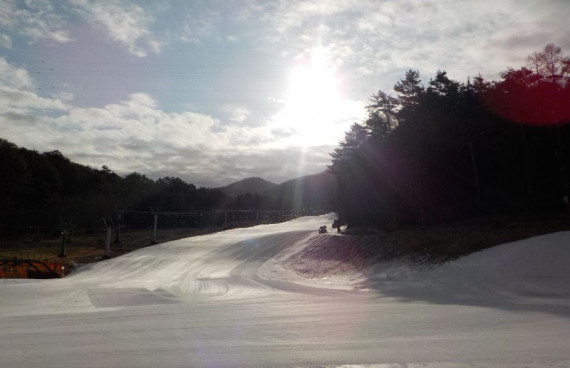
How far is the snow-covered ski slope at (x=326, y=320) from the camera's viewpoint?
631cm

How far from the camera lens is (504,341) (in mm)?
6965

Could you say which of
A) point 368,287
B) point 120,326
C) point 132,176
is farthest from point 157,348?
point 132,176

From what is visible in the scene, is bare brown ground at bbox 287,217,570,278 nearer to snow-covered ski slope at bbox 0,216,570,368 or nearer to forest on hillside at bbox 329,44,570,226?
snow-covered ski slope at bbox 0,216,570,368

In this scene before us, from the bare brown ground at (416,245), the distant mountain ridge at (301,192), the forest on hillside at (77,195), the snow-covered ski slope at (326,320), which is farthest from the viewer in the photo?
the distant mountain ridge at (301,192)

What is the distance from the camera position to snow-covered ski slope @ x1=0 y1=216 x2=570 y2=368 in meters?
6.31

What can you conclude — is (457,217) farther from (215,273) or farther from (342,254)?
(215,273)

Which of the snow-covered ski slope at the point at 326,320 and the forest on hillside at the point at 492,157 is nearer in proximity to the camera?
the snow-covered ski slope at the point at 326,320

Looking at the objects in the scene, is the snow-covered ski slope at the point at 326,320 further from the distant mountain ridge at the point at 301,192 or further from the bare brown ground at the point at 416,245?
the distant mountain ridge at the point at 301,192

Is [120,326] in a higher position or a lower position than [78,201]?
lower

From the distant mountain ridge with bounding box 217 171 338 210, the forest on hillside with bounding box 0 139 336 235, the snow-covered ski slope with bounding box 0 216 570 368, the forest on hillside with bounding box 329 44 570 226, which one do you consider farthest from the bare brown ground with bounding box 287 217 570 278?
the distant mountain ridge with bounding box 217 171 338 210

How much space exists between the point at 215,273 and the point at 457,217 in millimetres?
15093

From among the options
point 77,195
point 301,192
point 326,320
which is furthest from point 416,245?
point 301,192

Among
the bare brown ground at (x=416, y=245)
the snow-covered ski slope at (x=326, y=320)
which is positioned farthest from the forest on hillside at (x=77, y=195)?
the snow-covered ski slope at (x=326, y=320)

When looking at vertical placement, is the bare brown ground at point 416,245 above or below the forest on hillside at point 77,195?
below
